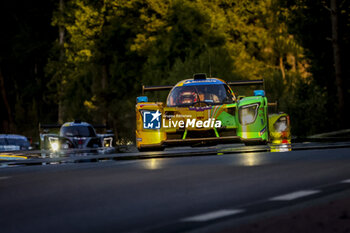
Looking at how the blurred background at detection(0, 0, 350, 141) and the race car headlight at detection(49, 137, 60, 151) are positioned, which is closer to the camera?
the race car headlight at detection(49, 137, 60, 151)

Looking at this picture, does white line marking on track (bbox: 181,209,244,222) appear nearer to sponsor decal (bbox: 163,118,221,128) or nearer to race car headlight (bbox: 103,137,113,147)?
sponsor decal (bbox: 163,118,221,128)

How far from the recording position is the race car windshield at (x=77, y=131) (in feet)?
105

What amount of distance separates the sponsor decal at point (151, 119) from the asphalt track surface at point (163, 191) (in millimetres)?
2546

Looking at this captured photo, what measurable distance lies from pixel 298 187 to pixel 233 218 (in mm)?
2487

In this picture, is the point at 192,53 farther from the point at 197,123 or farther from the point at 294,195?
the point at 294,195

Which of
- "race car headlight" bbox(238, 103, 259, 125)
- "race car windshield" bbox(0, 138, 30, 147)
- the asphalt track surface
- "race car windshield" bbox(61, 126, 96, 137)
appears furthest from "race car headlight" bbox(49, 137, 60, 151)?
the asphalt track surface

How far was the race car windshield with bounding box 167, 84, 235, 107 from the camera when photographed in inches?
750

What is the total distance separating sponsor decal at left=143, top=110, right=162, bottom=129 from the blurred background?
1611cm

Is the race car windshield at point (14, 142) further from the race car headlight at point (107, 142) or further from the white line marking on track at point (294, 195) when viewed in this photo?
the white line marking on track at point (294, 195)

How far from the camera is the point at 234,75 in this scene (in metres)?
41.8

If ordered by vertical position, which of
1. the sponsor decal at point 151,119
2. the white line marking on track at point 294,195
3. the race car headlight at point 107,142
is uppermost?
the sponsor decal at point 151,119

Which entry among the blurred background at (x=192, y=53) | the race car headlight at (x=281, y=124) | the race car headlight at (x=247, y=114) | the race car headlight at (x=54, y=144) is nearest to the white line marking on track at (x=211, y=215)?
the race car headlight at (x=247, y=114)

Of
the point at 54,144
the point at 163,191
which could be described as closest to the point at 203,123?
the point at 163,191

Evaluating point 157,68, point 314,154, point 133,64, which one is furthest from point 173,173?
point 133,64
